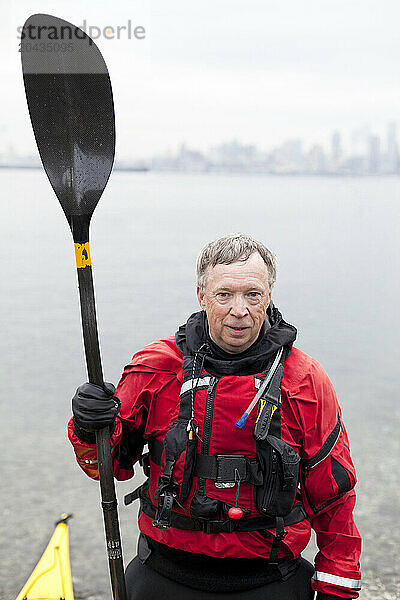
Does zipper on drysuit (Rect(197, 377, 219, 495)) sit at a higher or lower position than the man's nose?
lower

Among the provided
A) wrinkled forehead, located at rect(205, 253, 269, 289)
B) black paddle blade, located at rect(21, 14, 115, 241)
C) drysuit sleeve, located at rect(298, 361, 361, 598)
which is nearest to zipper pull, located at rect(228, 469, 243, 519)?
drysuit sleeve, located at rect(298, 361, 361, 598)

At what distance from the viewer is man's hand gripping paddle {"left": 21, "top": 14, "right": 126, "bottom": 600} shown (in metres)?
2.36

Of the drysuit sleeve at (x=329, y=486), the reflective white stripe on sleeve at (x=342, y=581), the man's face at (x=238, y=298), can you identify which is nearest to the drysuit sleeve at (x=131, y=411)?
the man's face at (x=238, y=298)

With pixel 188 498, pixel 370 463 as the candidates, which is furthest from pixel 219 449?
pixel 370 463

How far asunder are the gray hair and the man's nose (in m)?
0.12

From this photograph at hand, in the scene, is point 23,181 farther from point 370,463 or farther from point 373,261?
point 370,463

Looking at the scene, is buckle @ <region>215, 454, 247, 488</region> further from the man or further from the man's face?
the man's face

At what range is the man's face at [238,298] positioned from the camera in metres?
2.38

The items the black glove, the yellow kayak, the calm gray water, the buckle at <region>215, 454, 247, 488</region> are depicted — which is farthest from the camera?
the calm gray water

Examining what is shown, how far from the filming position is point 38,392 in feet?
31.8

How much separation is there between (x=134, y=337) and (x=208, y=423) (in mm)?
10052

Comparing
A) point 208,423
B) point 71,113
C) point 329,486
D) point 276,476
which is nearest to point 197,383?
point 208,423

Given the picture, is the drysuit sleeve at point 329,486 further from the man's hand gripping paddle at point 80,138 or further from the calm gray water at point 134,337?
the calm gray water at point 134,337

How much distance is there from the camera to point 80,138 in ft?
8.12
